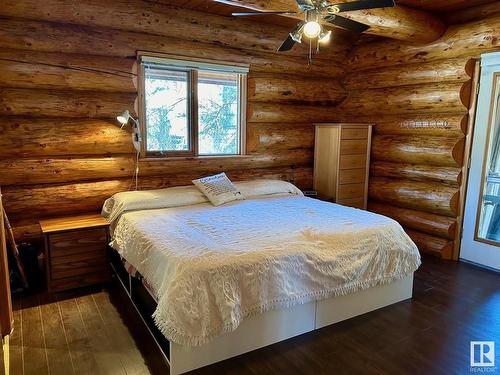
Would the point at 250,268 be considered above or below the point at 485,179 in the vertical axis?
below

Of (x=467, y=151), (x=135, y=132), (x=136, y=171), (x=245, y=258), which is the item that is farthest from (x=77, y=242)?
(x=467, y=151)

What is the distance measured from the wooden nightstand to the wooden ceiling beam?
7.46 ft

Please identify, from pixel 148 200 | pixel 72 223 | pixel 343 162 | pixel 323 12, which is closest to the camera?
pixel 323 12

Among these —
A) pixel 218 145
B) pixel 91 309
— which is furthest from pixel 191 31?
pixel 91 309

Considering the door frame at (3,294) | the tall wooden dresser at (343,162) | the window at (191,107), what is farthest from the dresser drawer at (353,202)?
the door frame at (3,294)

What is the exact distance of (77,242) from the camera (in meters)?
3.24

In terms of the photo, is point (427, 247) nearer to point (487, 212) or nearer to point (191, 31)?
point (487, 212)

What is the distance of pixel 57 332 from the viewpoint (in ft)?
8.61

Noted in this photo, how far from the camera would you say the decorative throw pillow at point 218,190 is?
3730 mm

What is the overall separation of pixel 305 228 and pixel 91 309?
6.00 ft

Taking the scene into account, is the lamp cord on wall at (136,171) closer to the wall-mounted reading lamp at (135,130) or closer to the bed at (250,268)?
the wall-mounted reading lamp at (135,130)

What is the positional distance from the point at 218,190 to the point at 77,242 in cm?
139

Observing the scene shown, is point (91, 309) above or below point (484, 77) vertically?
below

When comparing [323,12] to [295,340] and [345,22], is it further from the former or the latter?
[295,340]
